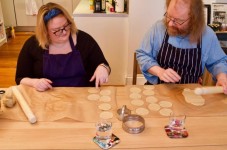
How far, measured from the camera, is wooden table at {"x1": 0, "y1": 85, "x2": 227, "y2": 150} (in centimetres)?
95

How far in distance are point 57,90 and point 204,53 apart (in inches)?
34.8

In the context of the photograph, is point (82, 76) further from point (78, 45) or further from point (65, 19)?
point (65, 19)

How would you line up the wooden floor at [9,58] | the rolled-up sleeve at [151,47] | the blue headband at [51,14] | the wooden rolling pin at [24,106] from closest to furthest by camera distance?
the wooden rolling pin at [24,106] < the blue headband at [51,14] < the rolled-up sleeve at [151,47] < the wooden floor at [9,58]

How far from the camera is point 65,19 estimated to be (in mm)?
1485

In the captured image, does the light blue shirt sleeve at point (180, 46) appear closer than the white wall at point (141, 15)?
Yes

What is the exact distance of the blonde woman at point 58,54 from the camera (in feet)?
4.82

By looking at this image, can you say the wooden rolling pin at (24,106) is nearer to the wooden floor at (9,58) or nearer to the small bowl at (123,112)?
the small bowl at (123,112)

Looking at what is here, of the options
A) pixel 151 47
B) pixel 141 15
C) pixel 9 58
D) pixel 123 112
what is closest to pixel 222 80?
pixel 151 47

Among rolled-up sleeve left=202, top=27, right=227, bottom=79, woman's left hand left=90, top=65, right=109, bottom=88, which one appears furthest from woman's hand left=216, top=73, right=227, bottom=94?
woman's left hand left=90, top=65, right=109, bottom=88

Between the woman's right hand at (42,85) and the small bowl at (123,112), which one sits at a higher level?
the woman's right hand at (42,85)

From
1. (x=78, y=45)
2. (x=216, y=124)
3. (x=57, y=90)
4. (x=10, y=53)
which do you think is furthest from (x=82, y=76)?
(x=10, y=53)

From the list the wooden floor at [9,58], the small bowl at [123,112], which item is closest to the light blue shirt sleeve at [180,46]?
the small bowl at [123,112]

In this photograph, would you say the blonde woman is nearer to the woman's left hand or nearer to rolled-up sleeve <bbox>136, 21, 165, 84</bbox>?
the woman's left hand

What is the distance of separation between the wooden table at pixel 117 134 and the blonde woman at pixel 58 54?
1.43ft
